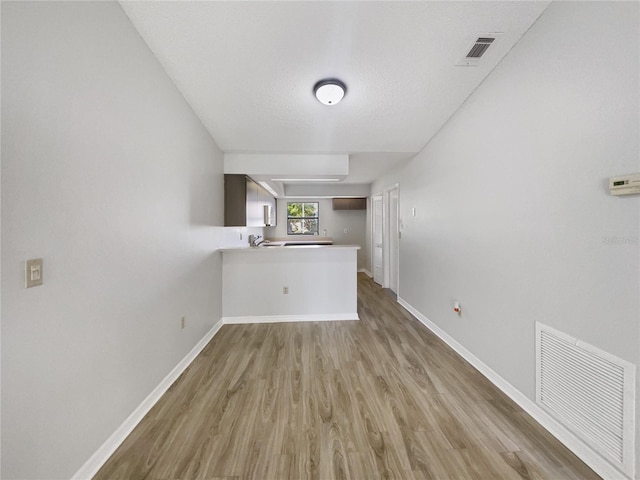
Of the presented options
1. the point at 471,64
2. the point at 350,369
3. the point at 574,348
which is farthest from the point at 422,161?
the point at 350,369

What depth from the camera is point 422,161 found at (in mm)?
3244

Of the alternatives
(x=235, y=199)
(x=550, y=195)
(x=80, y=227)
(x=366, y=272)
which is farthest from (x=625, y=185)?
(x=366, y=272)

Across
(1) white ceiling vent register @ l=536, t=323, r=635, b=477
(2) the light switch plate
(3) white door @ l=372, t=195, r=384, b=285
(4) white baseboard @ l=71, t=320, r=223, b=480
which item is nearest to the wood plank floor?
(4) white baseboard @ l=71, t=320, r=223, b=480

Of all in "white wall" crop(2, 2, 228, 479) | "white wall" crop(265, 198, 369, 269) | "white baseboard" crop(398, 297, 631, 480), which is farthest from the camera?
"white wall" crop(265, 198, 369, 269)

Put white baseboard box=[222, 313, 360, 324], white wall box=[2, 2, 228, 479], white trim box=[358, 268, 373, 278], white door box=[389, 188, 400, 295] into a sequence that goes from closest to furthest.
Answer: white wall box=[2, 2, 228, 479]
white baseboard box=[222, 313, 360, 324]
white door box=[389, 188, 400, 295]
white trim box=[358, 268, 373, 278]

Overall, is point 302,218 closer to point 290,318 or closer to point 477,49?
point 290,318

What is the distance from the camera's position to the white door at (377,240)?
5348 millimetres

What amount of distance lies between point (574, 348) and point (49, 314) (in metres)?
2.70

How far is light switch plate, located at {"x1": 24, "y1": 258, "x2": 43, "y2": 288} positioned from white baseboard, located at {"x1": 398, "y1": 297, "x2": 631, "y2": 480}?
2834 millimetres

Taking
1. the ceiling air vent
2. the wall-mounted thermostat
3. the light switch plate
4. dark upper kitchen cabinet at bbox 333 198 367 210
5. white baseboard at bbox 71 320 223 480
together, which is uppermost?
the ceiling air vent

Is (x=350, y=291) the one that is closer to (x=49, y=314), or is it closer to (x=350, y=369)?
(x=350, y=369)

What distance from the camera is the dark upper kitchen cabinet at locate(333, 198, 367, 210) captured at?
6391 millimetres

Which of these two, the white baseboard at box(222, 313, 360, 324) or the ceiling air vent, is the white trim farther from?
the ceiling air vent

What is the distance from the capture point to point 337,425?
1.57 meters
